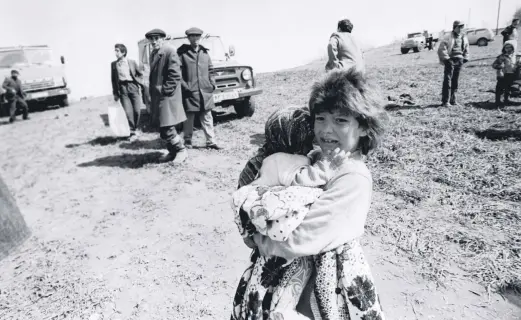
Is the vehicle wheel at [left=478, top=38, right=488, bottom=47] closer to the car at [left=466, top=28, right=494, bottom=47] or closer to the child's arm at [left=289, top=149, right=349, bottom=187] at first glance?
the car at [left=466, top=28, right=494, bottom=47]

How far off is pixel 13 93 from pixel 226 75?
26.0 feet

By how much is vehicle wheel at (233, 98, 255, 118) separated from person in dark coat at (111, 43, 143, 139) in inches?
88.3

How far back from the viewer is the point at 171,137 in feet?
16.5

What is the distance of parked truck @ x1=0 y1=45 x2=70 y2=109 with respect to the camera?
12.1 meters

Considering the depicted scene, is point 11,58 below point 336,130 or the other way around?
the other way around

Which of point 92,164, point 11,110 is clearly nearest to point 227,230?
point 92,164

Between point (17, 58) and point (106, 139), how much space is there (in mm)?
8050

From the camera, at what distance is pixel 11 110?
11055 mm

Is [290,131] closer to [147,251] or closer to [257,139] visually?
[147,251]

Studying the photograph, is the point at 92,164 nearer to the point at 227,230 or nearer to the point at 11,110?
the point at 227,230

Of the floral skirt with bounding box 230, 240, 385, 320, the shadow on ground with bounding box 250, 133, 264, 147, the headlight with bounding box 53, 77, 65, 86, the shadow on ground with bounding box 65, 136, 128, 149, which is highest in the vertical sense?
the headlight with bounding box 53, 77, 65, 86

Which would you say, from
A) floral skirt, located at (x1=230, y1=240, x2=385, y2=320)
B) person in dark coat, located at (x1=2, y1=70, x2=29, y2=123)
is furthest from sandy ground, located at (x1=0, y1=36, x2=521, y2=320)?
person in dark coat, located at (x1=2, y1=70, x2=29, y2=123)

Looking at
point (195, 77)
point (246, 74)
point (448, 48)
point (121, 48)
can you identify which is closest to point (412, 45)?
point (448, 48)

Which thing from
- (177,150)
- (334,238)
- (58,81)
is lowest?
(177,150)
